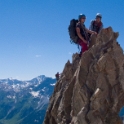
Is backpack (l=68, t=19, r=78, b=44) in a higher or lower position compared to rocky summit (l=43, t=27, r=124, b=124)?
higher

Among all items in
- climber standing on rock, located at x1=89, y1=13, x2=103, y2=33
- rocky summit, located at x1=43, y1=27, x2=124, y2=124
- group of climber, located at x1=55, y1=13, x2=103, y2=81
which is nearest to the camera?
rocky summit, located at x1=43, y1=27, x2=124, y2=124

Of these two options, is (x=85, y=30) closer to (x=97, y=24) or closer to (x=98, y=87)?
(x=97, y=24)

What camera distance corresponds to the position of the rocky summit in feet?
64.8

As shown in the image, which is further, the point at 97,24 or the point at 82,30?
the point at 97,24

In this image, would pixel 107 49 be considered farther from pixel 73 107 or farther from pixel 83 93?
pixel 73 107

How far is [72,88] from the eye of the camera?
74.5 ft

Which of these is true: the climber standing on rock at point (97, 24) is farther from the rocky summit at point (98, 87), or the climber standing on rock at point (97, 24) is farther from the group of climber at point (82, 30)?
the rocky summit at point (98, 87)

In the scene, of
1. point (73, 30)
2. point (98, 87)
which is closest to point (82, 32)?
point (73, 30)

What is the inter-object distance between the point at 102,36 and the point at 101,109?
6331 mm

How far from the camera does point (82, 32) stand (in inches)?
875

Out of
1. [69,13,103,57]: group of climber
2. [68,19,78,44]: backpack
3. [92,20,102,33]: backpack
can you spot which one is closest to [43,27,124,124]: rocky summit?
[69,13,103,57]: group of climber

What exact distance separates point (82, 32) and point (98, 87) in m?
5.11

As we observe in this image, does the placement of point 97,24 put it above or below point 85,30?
above

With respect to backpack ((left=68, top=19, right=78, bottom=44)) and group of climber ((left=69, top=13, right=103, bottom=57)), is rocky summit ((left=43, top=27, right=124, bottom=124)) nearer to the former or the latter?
group of climber ((left=69, top=13, right=103, bottom=57))
